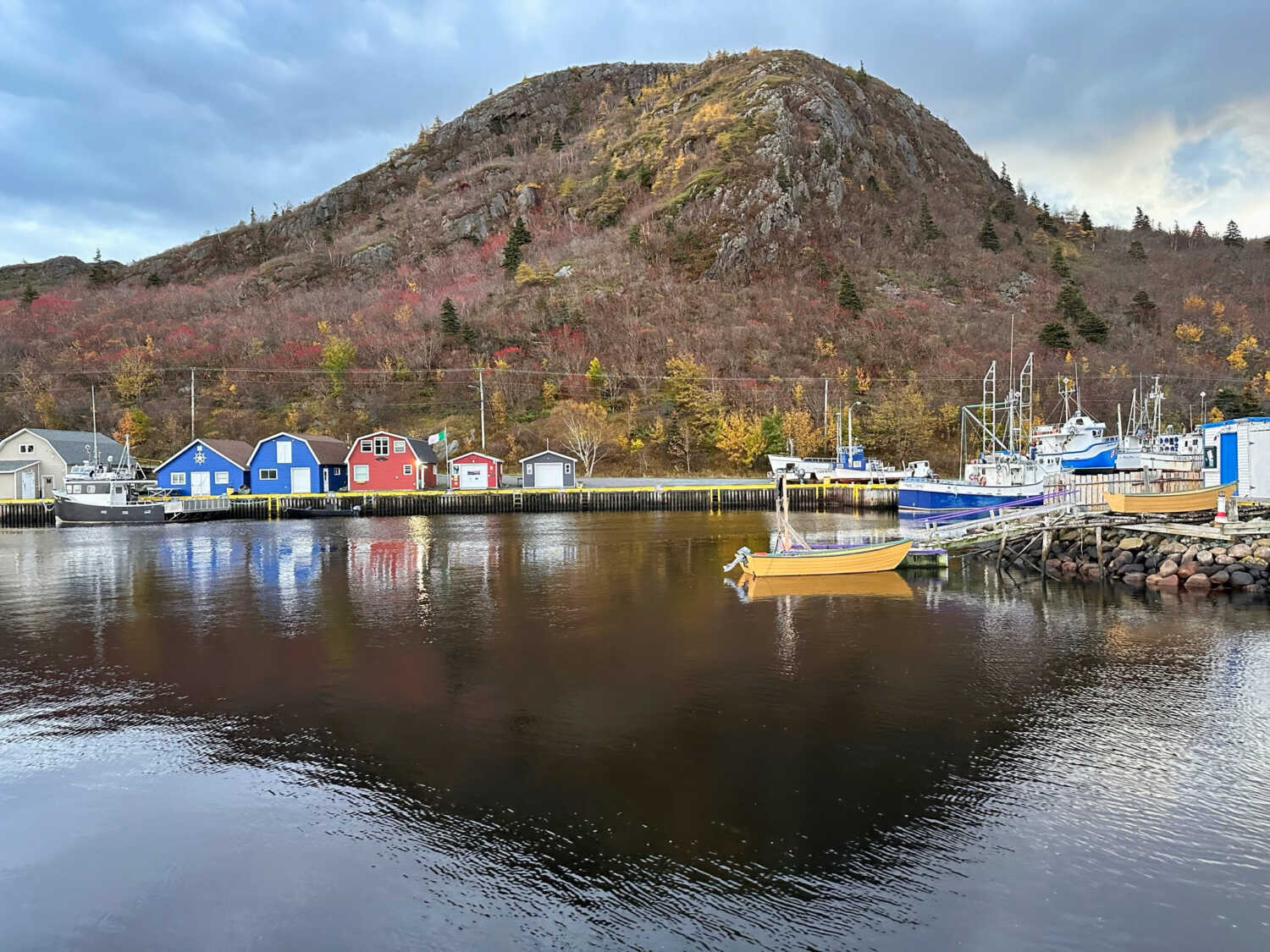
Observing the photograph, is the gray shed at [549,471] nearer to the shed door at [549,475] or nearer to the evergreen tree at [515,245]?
the shed door at [549,475]

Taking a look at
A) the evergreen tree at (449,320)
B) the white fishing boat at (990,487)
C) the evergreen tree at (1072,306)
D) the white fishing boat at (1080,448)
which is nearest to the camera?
the white fishing boat at (990,487)

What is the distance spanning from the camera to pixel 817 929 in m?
8.02

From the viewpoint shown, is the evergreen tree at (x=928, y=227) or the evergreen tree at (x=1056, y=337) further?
the evergreen tree at (x=928, y=227)

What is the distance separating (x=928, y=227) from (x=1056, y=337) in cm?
3854

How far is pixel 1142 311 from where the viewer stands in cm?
11012

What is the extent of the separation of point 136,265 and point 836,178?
146m

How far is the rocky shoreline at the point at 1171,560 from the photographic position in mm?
24766

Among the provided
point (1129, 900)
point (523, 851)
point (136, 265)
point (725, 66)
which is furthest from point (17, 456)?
point (725, 66)

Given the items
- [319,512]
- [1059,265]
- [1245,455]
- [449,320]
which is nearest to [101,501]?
[319,512]

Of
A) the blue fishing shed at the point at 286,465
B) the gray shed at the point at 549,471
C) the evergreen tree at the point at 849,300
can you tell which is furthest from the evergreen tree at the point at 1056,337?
the blue fishing shed at the point at 286,465

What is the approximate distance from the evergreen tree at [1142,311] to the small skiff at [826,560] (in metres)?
105

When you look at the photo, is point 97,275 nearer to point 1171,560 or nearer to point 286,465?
point 286,465

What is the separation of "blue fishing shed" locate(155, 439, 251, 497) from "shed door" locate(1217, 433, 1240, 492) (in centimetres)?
6934

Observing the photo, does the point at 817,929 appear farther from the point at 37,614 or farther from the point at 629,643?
the point at 37,614
